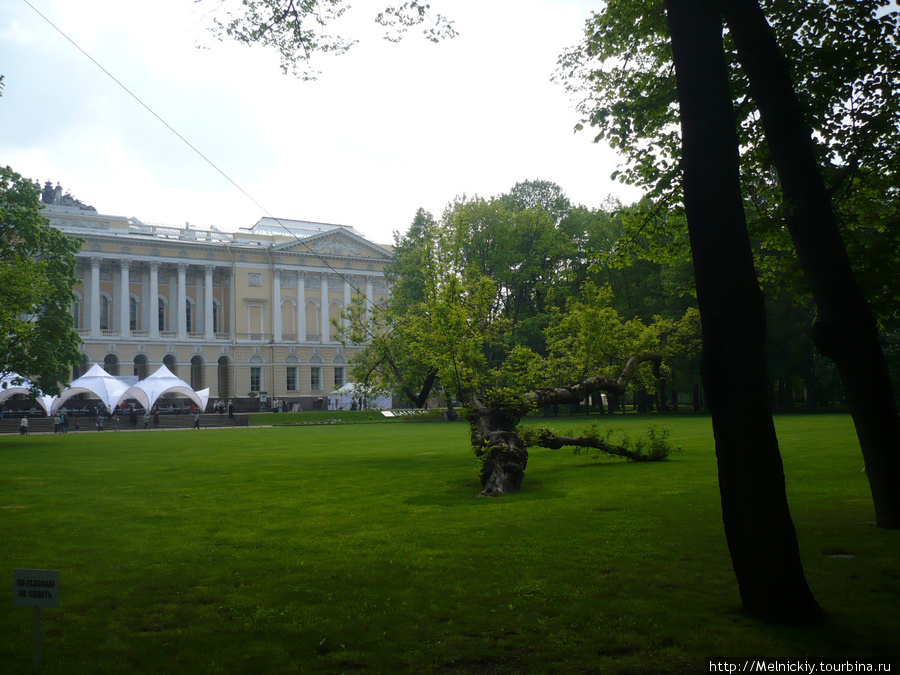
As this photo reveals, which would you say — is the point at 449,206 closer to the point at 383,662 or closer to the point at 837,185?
the point at 837,185

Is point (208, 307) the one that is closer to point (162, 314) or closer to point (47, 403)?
point (162, 314)

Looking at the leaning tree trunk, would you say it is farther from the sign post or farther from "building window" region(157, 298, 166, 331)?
"building window" region(157, 298, 166, 331)

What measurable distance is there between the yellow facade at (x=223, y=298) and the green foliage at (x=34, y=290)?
35065mm

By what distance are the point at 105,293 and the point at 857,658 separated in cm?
7470

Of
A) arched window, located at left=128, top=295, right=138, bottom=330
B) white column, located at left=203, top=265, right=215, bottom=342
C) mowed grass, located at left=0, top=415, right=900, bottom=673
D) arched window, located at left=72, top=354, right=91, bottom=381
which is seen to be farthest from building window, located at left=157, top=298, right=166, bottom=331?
mowed grass, located at left=0, top=415, right=900, bottom=673

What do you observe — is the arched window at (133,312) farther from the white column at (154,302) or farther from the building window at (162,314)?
the building window at (162,314)

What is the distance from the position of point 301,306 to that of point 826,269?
7279cm

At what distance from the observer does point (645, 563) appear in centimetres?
801

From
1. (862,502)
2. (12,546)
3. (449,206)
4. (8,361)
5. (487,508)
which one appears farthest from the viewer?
(449,206)

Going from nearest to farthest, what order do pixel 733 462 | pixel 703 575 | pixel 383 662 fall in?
1. pixel 383 662
2. pixel 733 462
3. pixel 703 575

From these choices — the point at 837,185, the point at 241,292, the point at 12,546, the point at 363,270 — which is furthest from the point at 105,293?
the point at 837,185

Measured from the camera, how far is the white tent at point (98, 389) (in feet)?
167

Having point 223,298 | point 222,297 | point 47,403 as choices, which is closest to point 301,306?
point 223,298

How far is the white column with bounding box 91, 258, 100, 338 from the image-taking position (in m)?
68.1
